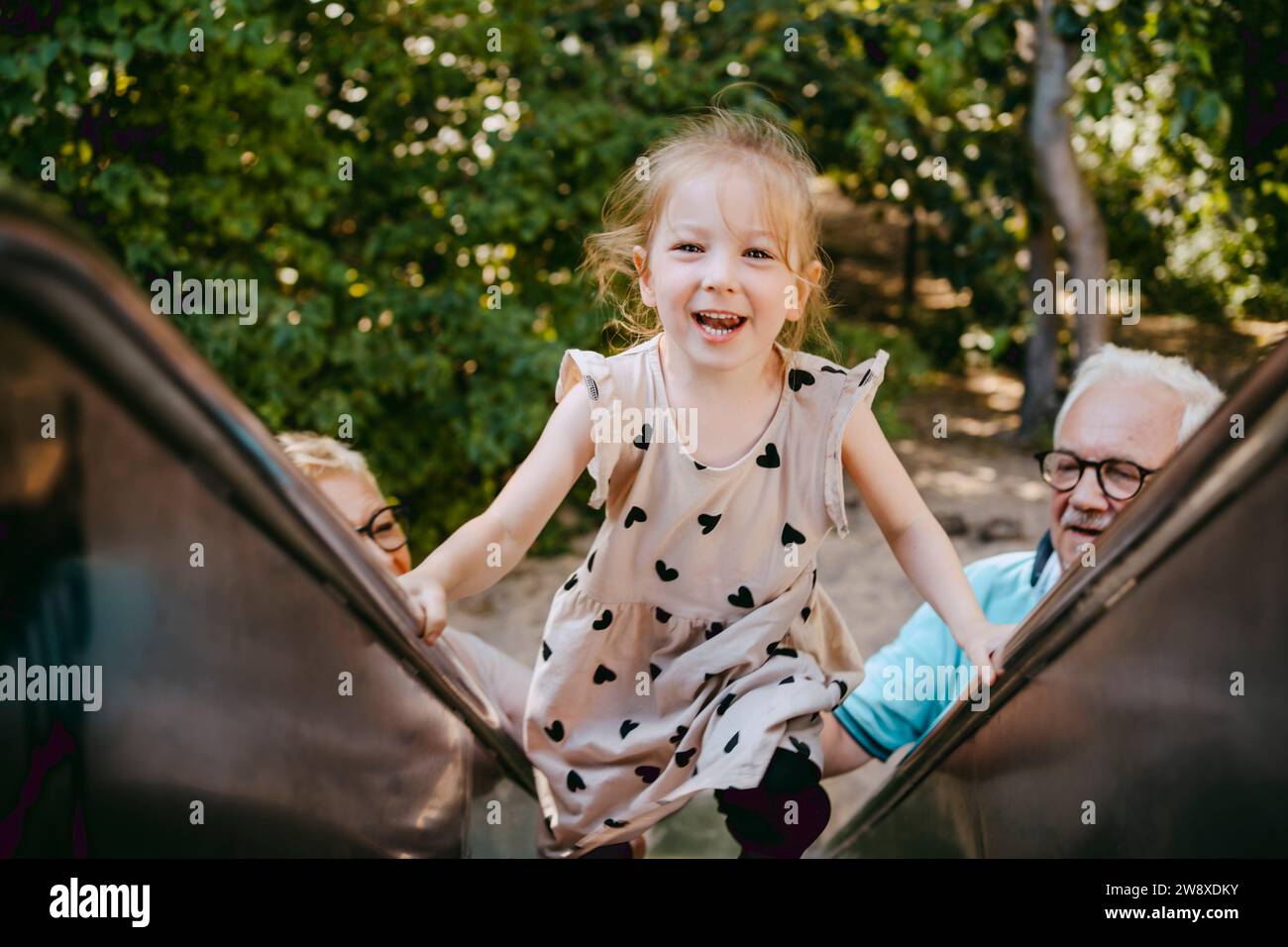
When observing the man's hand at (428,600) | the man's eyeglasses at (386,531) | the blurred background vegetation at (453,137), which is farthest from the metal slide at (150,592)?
the blurred background vegetation at (453,137)

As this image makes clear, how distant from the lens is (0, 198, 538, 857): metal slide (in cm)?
76

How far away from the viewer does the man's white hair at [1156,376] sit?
2.34 m

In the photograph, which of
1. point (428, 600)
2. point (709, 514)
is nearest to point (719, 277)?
point (709, 514)

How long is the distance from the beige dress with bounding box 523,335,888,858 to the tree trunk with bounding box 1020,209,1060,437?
6.14 meters

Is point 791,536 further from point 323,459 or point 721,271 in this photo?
point 323,459

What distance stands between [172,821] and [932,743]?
1269 millimetres

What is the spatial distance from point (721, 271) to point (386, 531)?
998mm

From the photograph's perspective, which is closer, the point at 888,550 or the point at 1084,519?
the point at 1084,519

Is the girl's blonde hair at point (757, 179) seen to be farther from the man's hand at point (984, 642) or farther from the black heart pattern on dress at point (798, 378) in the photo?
the man's hand at point (984, 642)

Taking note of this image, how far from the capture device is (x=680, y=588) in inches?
79.7

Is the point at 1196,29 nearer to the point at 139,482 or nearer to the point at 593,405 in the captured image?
the point at 593,405

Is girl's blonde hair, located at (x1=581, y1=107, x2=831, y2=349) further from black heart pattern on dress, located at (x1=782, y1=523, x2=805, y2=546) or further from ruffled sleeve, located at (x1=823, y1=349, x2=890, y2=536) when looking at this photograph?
black heart pattern on dress, located at (x1=782, y1=523, x2=805, y2=546)

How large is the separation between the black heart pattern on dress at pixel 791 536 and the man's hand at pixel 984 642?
0.29 m
